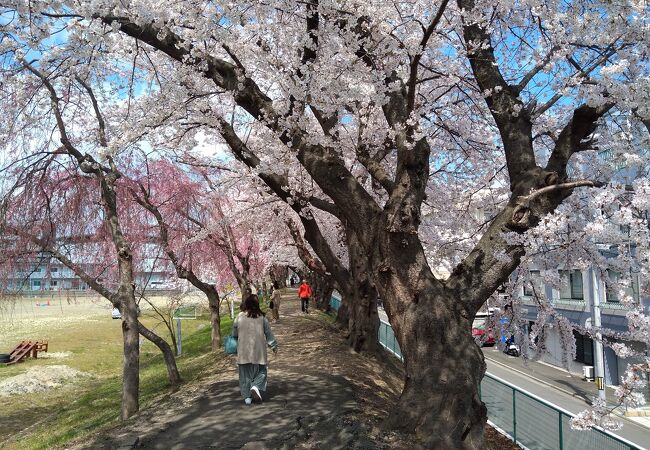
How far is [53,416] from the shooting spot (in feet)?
46.3

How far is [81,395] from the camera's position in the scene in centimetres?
1720

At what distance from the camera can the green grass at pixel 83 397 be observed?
11500 mm

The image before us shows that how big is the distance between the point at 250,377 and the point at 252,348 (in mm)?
533

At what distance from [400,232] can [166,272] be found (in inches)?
458

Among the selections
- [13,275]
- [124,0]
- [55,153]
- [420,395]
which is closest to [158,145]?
[55,153]

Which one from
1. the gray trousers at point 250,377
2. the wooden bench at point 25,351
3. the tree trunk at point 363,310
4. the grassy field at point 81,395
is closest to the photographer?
the gray trousers at point 250,377

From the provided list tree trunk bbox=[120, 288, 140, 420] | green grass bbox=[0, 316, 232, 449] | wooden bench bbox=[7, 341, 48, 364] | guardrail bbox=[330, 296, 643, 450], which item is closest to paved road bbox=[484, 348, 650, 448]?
guardrail bbox=[330, 296, 643, 450]

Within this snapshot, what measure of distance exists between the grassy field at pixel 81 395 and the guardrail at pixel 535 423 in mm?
6644

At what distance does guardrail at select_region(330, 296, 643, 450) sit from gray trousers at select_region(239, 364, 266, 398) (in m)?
4.30

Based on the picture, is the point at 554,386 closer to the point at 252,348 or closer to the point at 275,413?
the point at 275,413

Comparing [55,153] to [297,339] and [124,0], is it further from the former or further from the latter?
[297,339]

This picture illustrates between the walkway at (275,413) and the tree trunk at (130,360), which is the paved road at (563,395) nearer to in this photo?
the walkway at (275,413)

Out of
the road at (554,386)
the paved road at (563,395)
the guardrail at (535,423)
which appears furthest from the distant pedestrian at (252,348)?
the paved road at (563,395)

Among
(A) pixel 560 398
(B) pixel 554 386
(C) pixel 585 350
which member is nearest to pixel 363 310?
(A) pixel 560 398
